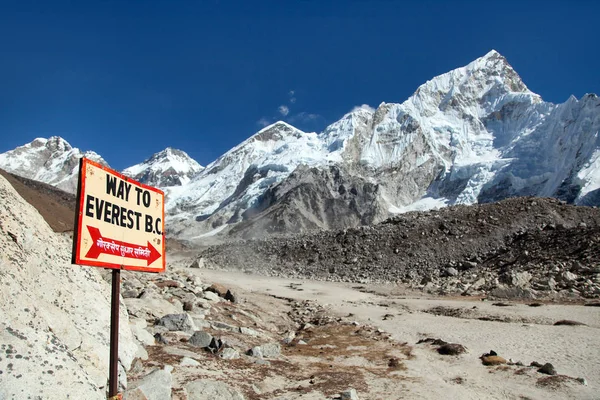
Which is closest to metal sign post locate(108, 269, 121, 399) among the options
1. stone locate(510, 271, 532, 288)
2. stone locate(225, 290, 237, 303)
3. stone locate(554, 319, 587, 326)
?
stone locate(225, 290, 237, 303)

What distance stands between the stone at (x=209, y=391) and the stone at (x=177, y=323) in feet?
14.2

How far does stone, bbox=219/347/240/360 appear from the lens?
10.5 m

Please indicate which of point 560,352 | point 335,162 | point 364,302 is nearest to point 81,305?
point 560,352

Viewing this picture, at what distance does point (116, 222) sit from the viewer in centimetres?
581

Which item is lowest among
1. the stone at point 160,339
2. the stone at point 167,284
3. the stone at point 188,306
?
the stone at point 160,339

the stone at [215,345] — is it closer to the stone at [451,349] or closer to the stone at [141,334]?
the stone at [141,334]

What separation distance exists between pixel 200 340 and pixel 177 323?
1459 mm

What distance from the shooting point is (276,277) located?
48.8 meters

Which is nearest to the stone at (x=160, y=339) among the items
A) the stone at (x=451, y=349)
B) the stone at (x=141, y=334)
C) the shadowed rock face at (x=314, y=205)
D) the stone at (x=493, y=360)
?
the stone at (x=141, y=334)

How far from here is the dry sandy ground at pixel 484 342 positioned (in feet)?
34.3

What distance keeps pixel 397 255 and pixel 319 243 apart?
1168 centimetres

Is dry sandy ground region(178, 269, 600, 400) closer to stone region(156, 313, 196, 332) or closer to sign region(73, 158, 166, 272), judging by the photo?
stone region(156, 313, 196, 332)

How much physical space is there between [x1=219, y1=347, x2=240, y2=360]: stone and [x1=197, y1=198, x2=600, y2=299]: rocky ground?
74.6 feet

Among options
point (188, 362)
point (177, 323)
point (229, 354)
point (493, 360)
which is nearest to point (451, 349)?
point (493, 360)
